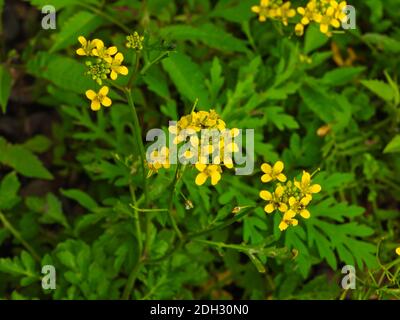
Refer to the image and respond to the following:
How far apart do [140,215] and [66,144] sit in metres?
1.03

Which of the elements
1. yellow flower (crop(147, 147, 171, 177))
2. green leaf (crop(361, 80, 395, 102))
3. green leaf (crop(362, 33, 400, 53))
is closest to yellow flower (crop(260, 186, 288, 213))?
yellow flower (crop(147, 147, 171, 177))

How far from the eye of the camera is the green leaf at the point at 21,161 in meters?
3.25

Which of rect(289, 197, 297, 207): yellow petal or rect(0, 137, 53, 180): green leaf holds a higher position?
rect(0, 137, 53, 180): green leaf

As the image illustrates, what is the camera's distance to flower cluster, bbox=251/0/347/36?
A: 105 inches

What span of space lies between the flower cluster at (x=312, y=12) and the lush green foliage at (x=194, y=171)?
0.42 feet

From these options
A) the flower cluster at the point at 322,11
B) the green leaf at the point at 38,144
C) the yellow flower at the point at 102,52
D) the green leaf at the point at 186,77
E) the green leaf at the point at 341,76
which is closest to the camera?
the yellow flower at the point at 102,52

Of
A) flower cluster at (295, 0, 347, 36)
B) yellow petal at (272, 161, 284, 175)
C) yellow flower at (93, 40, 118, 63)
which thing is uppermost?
flower cluster at (295, 0, 347, 36)

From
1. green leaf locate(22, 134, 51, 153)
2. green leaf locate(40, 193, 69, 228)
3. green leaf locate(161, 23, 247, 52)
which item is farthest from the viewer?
green leaf locate(22, 134, 51, 153)

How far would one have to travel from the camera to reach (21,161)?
130 inches

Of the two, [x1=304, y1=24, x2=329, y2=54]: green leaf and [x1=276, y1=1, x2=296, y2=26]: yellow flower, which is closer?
[x1=276, y1=1, x2=296, y2=26]: yellow flower

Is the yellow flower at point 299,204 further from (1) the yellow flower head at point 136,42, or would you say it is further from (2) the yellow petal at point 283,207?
(1) the yellow flower head at point 136,42

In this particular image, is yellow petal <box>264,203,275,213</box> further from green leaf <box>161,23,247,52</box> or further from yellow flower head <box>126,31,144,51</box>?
green leaf <box>161,23,247,52</box>

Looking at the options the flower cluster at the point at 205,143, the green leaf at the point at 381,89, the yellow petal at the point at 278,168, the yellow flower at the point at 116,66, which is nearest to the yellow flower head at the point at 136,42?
the yellow flower at the point at 116,66
